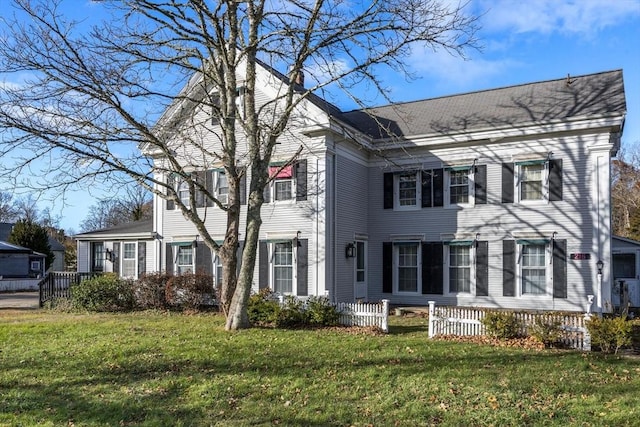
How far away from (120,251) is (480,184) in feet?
46.2

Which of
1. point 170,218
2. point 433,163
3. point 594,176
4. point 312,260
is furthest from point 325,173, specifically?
point 594,176

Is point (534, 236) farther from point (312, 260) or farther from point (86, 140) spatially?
point (86, 140)

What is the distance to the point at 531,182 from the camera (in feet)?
52.3

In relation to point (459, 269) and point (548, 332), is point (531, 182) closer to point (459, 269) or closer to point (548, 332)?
point (459, 269)

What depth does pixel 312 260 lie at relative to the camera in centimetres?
1581

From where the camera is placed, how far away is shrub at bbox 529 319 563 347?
32.2 feet

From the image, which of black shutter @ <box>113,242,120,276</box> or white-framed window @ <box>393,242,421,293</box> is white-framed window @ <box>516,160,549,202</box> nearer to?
white-framed window @ <box>393,242,421,293</box>

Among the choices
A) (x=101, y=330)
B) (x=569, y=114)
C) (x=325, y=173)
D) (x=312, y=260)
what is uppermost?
(x=569, y=114)

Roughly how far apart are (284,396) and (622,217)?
4605 centimetres

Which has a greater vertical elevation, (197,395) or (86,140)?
(86,140)

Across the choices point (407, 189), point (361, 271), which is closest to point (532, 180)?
point (407, 189)

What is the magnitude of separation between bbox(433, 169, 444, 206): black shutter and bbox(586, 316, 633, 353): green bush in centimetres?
800

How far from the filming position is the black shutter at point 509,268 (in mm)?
15891

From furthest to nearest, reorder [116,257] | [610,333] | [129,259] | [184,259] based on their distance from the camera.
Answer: [116,257]
[129,259]
[184,259]
[610,333]
